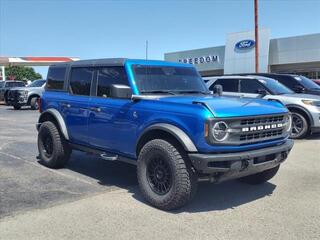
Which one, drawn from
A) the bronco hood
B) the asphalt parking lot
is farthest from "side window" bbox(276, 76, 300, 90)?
the bronco hood

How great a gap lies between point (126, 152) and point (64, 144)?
1.77m

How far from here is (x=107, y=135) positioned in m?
6.29

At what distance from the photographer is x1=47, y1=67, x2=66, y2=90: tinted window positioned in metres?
7.60

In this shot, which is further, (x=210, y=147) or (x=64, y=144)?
(x=64, y=144)

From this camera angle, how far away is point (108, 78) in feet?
21.5

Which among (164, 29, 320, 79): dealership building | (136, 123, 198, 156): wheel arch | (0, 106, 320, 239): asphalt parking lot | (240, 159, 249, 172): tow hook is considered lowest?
(0, 106, 320, 239): asphalt parking lot

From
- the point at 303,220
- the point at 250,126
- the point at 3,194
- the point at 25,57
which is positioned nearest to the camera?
the point at 303,220

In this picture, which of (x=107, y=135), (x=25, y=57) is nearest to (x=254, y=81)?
(x=107, y=135)

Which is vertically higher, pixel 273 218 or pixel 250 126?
pixel 250 126

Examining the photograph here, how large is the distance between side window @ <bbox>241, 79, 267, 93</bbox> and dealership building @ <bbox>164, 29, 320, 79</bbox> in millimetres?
26247

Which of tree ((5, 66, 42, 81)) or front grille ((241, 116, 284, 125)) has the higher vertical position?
tree ((5, 66, 42, 81))

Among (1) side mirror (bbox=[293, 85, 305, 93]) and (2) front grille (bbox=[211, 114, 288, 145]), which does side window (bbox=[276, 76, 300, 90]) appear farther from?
(2) front grille (bbox=[211, 114, 288, 145])

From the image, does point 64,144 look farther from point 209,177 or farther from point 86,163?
point 209,177

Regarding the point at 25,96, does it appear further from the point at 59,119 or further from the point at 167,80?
the point at 167,80
